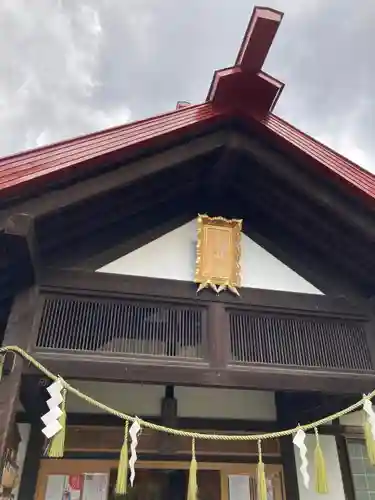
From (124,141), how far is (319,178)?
5.61ft

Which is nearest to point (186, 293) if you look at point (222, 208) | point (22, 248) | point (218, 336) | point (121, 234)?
point (218, 336)

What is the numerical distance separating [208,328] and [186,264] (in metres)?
Result: 0.64

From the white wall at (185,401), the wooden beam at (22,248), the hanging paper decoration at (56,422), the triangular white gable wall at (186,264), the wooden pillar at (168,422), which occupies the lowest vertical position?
the hanging paper decoration at (56,422)

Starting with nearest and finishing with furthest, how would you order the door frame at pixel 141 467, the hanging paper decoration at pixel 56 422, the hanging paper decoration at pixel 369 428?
the hanging paper decoration at pixel 56 422, the hanging paper decoration at pixel 369 428, the door frame at pixel 141 467

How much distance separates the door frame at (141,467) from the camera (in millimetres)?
4305

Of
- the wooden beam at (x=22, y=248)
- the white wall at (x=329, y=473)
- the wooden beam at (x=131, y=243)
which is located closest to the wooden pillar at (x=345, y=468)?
the white wall at (x=329, y=473)

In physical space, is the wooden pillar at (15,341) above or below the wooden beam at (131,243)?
below

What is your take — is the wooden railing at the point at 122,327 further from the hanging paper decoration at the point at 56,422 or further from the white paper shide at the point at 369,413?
the white paper shide at the point at 369,413

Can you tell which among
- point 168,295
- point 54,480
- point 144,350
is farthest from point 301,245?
point 54,480

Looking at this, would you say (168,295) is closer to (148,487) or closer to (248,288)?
(248,288)

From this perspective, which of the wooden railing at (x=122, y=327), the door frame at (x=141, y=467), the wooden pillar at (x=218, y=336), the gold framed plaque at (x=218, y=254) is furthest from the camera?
the door frame at (x=141, y=467)

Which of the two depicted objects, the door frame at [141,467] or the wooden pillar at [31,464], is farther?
the door frame at [141,467]

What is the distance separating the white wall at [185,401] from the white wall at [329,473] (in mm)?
554

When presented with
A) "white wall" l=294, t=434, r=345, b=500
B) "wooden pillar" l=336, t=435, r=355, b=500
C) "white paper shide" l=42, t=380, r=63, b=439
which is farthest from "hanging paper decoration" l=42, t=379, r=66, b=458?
"wooden pillar" l=336, t=435, r=355, b=500
